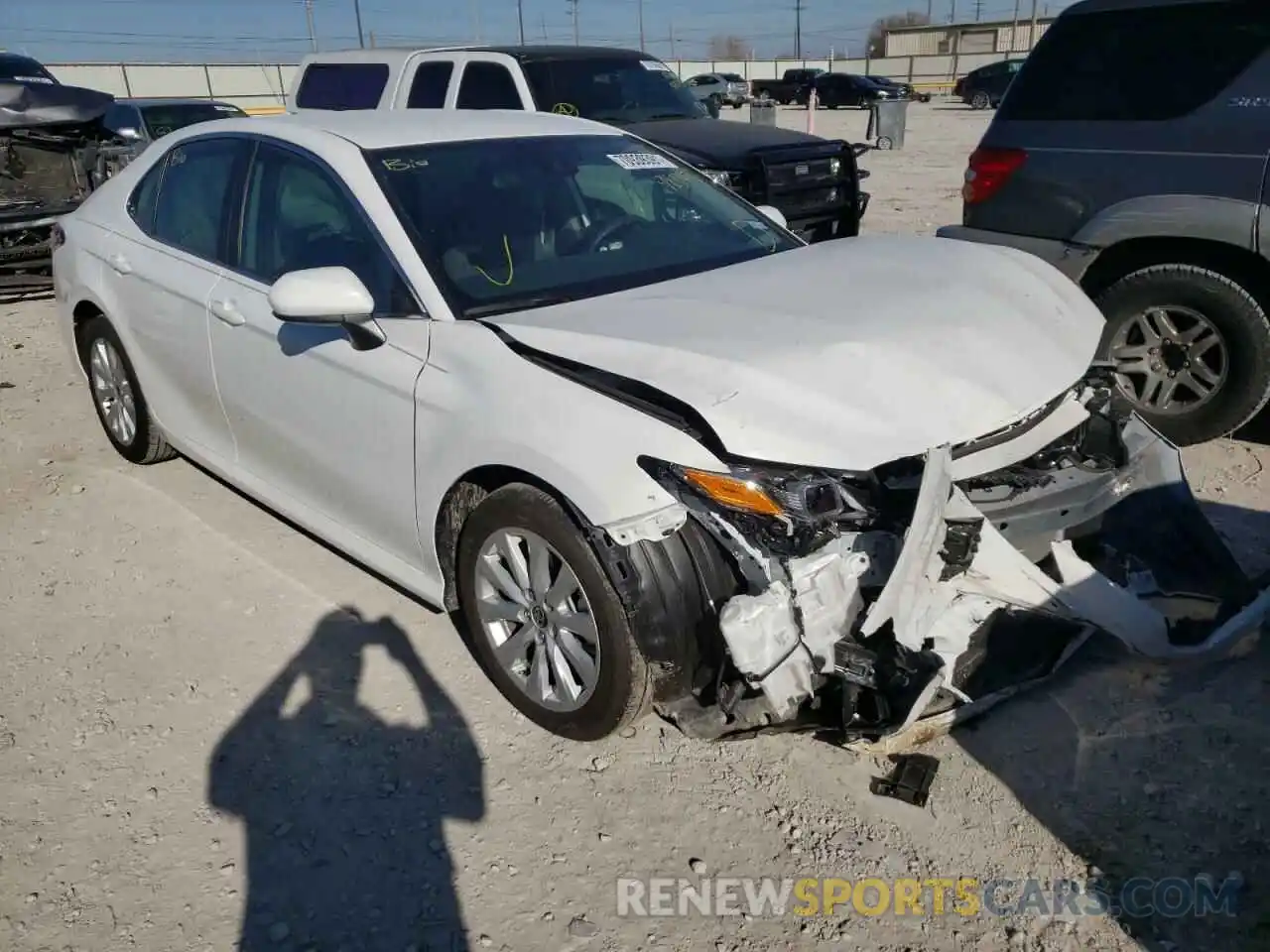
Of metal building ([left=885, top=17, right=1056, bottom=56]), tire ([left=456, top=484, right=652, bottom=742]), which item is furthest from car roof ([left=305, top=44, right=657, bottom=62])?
metal building ([left=885, top=17, right=1056, bottom=56])

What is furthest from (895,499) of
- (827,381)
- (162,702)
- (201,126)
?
(201,126)

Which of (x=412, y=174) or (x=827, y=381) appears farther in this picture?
(x=412, y=174)

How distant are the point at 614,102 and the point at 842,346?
23.2 feet

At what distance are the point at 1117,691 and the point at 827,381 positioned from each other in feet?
4.74

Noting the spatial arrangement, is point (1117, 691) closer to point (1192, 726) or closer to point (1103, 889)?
point (1192, 726)

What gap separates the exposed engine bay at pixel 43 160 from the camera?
9.12m

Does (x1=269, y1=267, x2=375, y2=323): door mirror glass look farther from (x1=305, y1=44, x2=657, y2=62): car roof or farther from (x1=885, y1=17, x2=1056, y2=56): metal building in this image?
(x1=885, y1=17, x2=1056, y2=56): metal building

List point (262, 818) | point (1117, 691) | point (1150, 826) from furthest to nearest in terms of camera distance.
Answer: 1. point (1117, 691)
2. point (262, 818)
3. point (1150, 826)

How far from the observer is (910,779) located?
114 inches

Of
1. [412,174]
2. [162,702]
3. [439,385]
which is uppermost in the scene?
A: [412,174]

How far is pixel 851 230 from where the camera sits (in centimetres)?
919

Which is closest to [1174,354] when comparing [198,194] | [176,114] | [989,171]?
[989,171]

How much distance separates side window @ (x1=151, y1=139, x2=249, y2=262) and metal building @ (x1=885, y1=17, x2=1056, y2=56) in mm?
58516

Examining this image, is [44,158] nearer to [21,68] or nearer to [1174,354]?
[21,68]
